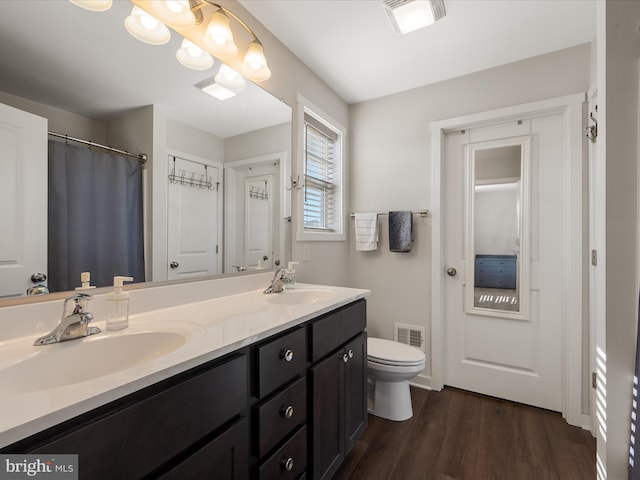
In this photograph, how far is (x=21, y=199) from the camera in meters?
0.88

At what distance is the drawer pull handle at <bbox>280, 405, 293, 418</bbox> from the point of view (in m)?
1.02

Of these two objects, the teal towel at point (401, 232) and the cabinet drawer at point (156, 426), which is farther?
the teal towel at point (401, 232)

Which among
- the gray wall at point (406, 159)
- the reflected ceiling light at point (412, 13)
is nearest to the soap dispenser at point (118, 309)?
the reflected ceiling light at point (412, 13)

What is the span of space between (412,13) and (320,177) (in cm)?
115

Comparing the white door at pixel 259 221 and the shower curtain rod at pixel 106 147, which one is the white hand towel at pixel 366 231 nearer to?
the white door at pixel 259 221

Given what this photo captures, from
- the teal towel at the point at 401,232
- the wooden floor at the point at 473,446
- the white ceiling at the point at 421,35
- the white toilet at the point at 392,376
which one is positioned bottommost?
the wooden floor at the point at 473,446

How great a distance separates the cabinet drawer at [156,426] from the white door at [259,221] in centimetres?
91

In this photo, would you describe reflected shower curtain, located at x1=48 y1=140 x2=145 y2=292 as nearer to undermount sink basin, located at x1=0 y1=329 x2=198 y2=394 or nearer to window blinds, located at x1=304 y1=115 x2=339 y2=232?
undermount sink basin, located at x1=0 y1=329 x2=198 y2=394

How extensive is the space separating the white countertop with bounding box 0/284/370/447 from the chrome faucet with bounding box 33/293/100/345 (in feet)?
0.08

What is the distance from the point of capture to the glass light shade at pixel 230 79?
1.48m

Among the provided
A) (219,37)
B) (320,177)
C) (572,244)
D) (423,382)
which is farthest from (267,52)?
(423,382)

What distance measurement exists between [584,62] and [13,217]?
2.92 m

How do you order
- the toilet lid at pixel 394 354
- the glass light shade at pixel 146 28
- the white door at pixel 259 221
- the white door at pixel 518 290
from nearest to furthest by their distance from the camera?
the glass light shade at pixel 146 28, the white door at pixel 259 221, the toilet lid at pixel 394 354, the white door at pixel 518 290

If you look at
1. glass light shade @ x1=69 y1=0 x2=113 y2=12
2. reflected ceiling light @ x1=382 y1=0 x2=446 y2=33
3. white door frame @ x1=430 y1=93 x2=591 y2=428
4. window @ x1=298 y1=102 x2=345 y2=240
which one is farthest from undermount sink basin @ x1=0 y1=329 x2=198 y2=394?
white door frame @ x1=430 y1=93 x2=591 y2=428
